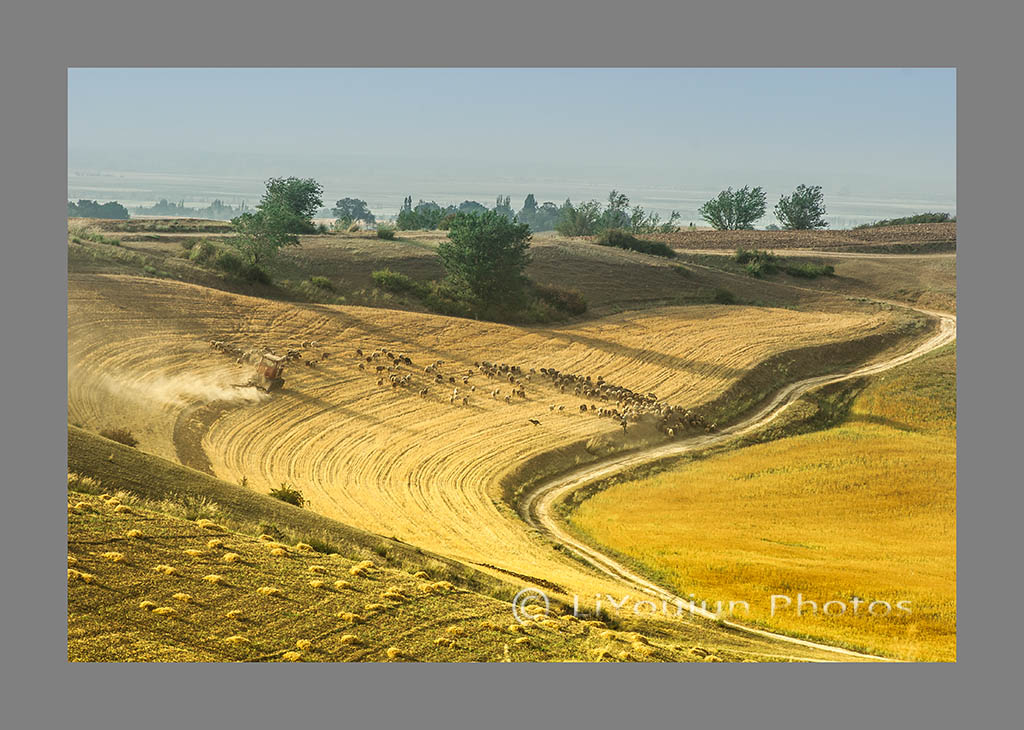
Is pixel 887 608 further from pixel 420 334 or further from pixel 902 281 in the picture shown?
pixel 902 281

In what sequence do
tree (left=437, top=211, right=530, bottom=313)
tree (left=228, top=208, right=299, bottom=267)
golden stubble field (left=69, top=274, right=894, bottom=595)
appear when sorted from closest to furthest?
1. golden stubble field (left=69, top=274, right=894, bottom=595)
2. tree (left=228, top=208, right=299, bottom=267)
3. tree (left=437, top=211, right=530, bottom=313)

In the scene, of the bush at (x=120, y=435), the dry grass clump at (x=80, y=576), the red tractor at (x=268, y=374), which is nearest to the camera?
the dry grass clump at (x=80, y=576)

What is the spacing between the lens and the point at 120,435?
19547 mm

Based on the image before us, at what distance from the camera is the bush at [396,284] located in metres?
41.2

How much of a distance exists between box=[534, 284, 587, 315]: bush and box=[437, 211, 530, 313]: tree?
70.3 inches

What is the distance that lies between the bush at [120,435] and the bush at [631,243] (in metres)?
38.9

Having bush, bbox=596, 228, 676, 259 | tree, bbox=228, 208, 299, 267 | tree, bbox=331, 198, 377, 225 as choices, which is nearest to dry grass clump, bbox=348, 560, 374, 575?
tree, bbox=331, 198, 377, 225

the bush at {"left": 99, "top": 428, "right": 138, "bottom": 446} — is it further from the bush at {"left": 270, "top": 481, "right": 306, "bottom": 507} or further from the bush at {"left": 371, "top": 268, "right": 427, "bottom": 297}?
the bush at {"left": 371, "top": 268, "right": 427, "bottom": 297}

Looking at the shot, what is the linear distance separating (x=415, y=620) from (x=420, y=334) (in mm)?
19281

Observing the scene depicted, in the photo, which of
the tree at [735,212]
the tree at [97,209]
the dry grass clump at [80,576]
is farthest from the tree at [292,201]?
the tree at [735,212]

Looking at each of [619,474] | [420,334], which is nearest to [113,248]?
[420,334]

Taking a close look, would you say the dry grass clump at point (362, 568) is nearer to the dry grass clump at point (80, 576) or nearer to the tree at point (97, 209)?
the dry grass clump at point (80, 576)

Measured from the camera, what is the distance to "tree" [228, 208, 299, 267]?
3794cm

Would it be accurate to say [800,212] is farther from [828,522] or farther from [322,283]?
[828,522]
